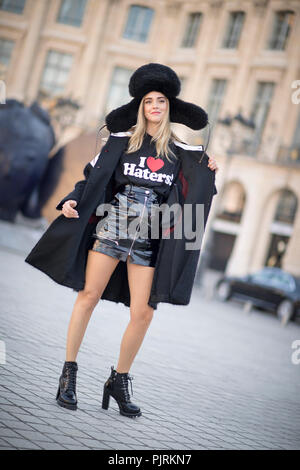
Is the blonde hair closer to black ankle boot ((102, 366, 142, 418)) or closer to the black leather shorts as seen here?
the black leather shorts

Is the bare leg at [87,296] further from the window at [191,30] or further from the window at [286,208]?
the window at [191,30]

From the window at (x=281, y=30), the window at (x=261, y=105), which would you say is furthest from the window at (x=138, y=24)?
the window at (x=261, y=105)

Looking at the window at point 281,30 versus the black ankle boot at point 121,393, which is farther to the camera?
the window at point 281,30

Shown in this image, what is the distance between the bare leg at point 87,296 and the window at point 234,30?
33100mm

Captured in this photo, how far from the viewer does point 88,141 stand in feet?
47.9

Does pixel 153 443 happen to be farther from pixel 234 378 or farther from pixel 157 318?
pixel 157 318

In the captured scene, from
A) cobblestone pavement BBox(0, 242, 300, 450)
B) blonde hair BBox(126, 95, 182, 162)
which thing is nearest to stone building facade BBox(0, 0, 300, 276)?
cobblestone pavement BBox(0, 242, 300, 450)

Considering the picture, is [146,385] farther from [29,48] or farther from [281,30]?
[29,48]

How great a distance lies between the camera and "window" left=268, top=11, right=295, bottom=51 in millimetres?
32938

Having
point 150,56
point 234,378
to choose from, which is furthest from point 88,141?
point 150,56

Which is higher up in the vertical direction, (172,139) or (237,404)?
(172,139)

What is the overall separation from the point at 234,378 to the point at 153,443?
3102 mm

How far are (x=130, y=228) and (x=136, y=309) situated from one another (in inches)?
18.3

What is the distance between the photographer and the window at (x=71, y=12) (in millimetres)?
38469
